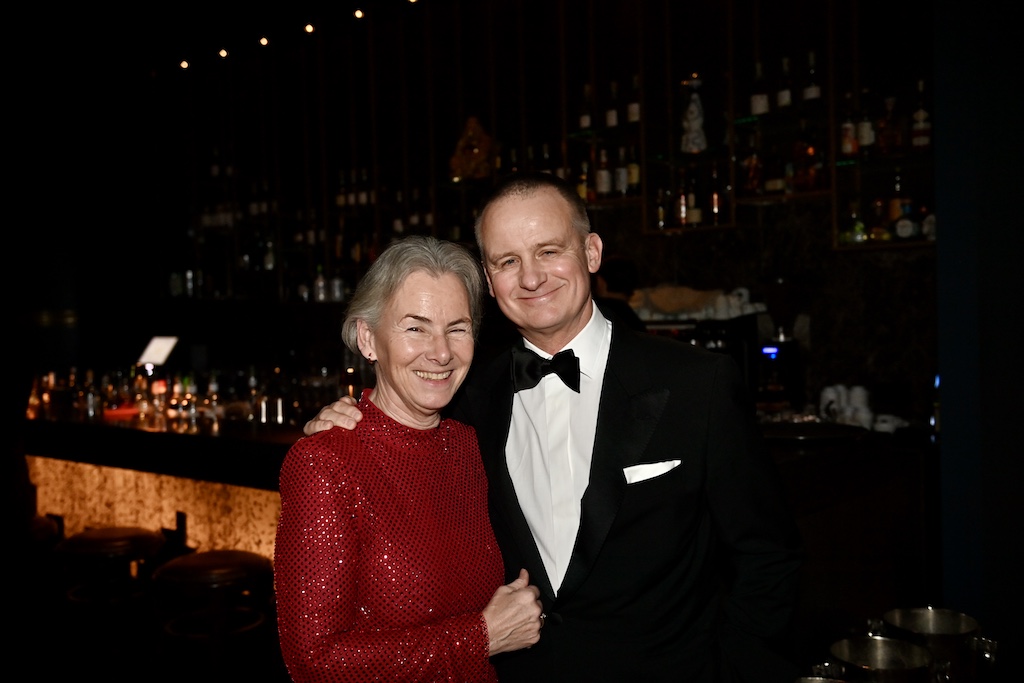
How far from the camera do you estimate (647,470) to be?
1662 mm

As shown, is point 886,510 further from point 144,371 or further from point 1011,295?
point 144,371

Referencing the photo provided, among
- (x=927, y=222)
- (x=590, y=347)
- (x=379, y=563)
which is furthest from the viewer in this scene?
(x=927, y=222)

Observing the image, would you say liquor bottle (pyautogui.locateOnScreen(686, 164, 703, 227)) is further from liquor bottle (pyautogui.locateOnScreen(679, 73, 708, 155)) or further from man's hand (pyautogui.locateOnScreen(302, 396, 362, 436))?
man's hand (pyautogui.locateOnScreen(302, 396, 362, 436))

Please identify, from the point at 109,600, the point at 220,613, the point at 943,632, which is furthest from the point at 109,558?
the point at 943,632

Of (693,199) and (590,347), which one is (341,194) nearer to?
(693,199)

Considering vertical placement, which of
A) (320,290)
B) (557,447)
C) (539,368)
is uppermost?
(320,290)

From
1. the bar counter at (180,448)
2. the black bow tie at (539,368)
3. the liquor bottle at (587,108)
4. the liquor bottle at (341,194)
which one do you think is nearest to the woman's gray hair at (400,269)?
the black bow tie at (539,368)

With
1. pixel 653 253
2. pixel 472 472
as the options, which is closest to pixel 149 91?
pixel 653 253

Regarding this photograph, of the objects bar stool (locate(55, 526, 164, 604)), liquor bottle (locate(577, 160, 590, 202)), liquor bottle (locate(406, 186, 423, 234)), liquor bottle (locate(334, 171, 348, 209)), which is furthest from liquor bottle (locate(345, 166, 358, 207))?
bar stool (locate(55, 526, 164, 604))

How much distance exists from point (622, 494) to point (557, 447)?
0.21m

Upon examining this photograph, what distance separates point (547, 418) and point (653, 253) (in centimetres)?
433

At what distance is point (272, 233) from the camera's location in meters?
7.83

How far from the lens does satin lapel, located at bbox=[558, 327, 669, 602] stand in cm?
164

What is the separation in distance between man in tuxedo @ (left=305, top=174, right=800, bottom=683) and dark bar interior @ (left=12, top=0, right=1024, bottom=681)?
0.48m
